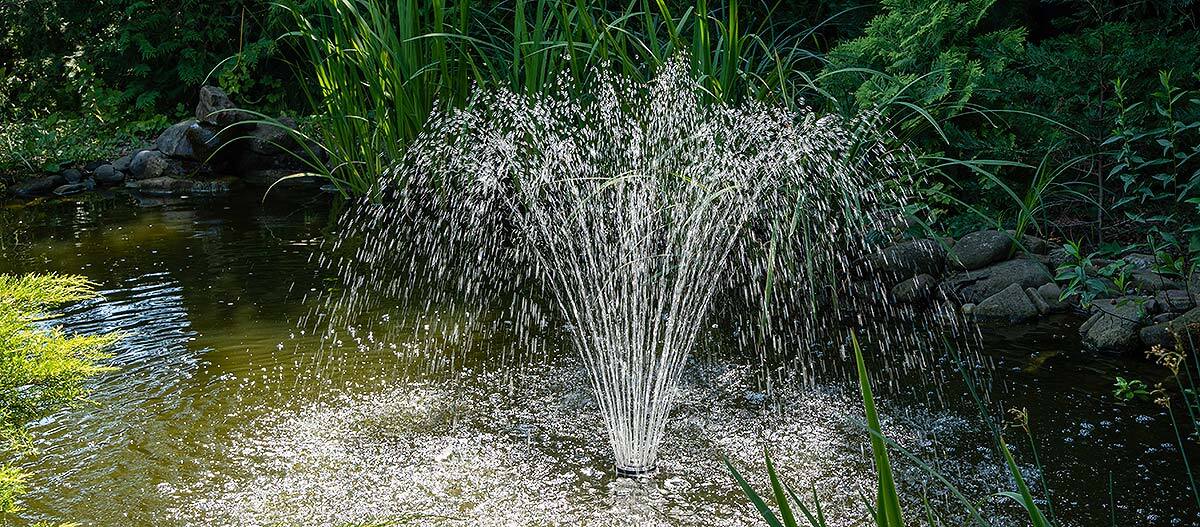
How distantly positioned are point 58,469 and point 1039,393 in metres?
3.79

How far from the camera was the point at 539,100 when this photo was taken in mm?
5602

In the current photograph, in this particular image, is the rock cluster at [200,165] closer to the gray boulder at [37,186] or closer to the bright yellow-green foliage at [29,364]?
the gray boulder at [37,186]

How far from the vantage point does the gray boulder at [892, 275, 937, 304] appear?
17.7 feet

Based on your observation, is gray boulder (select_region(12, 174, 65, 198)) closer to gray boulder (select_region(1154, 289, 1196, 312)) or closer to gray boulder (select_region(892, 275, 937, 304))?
gray boulder (select_region(892, 275, 937, 304))

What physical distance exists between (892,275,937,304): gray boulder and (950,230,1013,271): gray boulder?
18 centimetres

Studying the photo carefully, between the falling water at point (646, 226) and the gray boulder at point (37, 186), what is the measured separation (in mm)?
6158

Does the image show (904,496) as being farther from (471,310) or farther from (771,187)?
(471,310)

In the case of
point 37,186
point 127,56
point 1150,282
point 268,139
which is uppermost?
point 127,56

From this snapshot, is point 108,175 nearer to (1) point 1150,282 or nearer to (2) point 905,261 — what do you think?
(2) point 905,261

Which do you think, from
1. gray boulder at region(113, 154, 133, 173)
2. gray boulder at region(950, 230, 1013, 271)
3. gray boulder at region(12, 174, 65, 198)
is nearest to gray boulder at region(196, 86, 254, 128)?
gray boulder at region(113, 154, 133, 173)

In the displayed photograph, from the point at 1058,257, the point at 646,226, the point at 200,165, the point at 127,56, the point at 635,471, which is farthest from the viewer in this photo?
the point at 127,56

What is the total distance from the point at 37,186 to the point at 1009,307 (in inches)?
384

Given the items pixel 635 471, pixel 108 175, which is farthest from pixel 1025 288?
pixel 108 175

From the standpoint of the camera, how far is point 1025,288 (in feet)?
17.2
